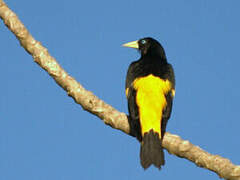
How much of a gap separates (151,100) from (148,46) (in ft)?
6.16

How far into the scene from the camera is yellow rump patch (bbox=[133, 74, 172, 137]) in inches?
210

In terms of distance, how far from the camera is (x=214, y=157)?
4.70 metres

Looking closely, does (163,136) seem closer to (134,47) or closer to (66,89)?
(66,89)

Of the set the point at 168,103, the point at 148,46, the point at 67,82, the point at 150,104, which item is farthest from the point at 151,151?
the point at 148,46

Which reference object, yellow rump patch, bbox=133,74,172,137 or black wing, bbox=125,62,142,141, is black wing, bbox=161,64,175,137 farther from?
black wing, bbox=125,62,142,141

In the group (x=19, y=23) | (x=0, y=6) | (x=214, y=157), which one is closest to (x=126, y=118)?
(x=214, y=157)

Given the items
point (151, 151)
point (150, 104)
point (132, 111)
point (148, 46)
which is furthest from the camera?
point (148, 46)

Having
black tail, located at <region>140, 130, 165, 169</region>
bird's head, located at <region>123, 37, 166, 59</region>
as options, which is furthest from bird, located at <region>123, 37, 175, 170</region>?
bird's head, located at <region>123, 37, 166, 59</region>

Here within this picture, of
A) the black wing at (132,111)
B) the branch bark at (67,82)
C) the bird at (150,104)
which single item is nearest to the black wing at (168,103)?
the bird at (150,104)

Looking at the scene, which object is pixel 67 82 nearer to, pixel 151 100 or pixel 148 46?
pixel 151 100

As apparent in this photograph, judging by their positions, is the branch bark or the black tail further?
the branch bark

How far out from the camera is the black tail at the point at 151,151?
16.4 ft

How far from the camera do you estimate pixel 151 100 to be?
215 inches

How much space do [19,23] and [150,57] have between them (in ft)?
7.06
